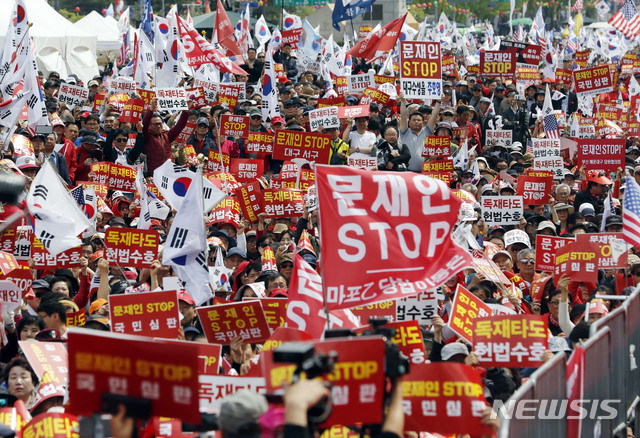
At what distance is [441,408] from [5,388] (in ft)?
10.1

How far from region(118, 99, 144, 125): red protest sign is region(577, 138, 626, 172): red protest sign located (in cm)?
665

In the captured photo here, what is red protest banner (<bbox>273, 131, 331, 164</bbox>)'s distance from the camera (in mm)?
14359

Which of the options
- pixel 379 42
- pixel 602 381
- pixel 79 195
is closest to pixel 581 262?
pixel 602 381

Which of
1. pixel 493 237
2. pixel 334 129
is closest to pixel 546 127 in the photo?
pixel 334 129

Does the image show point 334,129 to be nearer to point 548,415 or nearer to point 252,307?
point 252,307

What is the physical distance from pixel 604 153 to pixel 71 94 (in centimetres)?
1016

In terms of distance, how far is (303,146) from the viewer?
47.4ft

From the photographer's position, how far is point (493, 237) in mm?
12055

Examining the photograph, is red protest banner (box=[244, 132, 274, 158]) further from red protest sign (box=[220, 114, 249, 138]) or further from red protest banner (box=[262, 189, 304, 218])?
red protest banner (box=[262, 189, 304, 218])

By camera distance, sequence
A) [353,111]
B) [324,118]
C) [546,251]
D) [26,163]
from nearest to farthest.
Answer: [546,251] < [26,163] < [353,111] < [324,118]

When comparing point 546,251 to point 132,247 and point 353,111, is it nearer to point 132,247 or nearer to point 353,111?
point 132,247

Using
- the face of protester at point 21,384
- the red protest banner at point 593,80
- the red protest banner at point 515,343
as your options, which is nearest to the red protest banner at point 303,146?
the red protest banner at point 515,343

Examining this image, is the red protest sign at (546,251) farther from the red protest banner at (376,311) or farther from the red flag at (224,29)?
the red flag at (224,29)

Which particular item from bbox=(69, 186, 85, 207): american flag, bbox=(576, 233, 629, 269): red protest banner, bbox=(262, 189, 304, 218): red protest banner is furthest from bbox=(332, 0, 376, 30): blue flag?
bbox=(576, 233, 629, 269): red protest banner
